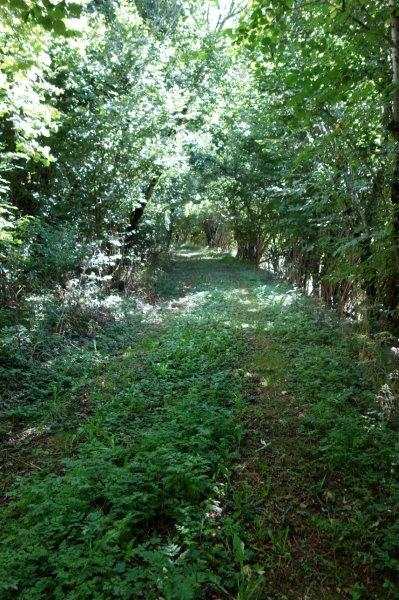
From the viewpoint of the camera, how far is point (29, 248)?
26.6ft

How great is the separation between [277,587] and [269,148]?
10.5 m

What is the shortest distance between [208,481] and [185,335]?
4804 mm

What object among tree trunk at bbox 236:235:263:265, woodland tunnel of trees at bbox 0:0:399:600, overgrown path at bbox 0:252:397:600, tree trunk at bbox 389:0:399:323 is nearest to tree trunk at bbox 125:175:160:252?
woodland tunnel of trees at bbox 0:0:399:600

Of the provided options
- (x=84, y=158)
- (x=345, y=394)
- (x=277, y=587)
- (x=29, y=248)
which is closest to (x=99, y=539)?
(x=277, y=587)

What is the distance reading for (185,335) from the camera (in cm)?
843

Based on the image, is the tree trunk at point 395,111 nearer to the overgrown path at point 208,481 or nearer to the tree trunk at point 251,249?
the overgrown path at point 208,481

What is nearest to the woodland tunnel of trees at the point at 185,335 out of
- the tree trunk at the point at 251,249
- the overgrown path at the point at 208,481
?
the overgrown path at the point at 208,481

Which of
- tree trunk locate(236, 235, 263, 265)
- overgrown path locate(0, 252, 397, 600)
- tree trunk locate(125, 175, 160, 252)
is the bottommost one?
overgrown path locate(0, 252, 397, 600)

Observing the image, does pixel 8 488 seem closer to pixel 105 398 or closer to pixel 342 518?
pixel 105 398

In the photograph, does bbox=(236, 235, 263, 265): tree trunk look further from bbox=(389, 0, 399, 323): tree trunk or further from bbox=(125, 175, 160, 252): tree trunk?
bbox=(389, 0, 399, 323): tree trunk

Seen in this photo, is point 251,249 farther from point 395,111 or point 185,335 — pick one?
point 395,111

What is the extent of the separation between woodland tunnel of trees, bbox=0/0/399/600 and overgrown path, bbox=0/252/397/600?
2cm

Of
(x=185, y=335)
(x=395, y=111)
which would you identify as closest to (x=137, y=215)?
(x=185, y=335)

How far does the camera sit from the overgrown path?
9.32ft
